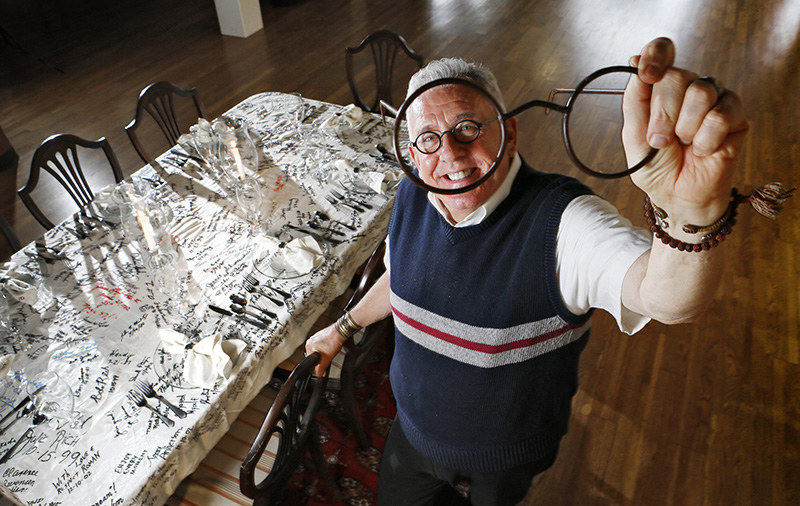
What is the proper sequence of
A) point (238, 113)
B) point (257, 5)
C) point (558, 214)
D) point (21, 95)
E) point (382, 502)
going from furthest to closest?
point (257, 5), point (21, 95), point (238, 113), point (382, 502), point (558, 214)

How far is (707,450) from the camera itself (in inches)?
88.3

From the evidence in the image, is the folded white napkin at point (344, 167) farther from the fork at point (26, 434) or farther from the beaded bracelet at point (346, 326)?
the fork at point (26, 434)

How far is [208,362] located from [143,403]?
0.69 feet

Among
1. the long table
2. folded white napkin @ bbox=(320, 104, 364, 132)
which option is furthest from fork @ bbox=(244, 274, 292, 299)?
folded white napkin @ bbox=(320, 104, 364, 132)

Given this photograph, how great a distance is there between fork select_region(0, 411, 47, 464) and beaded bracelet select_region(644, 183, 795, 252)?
5.56ft

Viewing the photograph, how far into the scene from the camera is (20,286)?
1.83 meters

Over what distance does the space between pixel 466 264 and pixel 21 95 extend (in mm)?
5998

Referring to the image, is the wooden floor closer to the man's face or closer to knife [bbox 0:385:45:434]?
the man's face

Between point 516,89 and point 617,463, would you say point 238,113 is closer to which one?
point 617,463

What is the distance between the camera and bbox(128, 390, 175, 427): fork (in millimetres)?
1453

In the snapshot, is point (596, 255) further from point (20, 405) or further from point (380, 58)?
point (380, 58)

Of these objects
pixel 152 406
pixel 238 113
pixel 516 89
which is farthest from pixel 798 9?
pixel 152 406

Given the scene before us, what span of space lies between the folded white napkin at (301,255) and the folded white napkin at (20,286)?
2.87ft

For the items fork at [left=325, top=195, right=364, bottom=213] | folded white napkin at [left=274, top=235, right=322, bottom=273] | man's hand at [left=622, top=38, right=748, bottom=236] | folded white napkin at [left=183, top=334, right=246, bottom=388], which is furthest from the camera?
fork at [left=325, top=195, right=364, bottom=213]
